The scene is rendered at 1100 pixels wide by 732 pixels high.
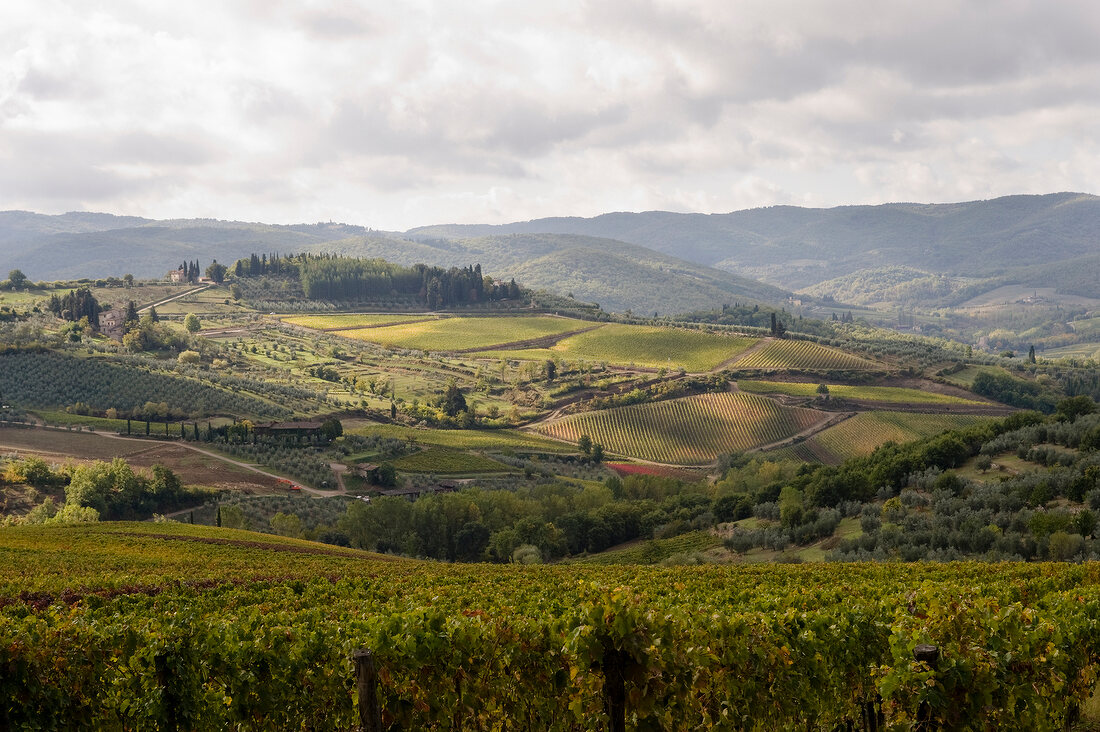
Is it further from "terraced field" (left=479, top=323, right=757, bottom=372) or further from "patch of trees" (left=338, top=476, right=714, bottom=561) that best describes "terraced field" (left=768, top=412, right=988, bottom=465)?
"patch of trees" (left=338, top=476, right=714, bottom=561)

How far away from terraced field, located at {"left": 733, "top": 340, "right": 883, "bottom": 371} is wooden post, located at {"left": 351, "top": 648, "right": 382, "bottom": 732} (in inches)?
6649

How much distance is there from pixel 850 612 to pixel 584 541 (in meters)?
65.2

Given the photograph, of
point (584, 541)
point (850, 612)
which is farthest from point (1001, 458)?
point (850, 612)

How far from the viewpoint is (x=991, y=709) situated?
10.2 metres

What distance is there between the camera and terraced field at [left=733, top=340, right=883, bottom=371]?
174m

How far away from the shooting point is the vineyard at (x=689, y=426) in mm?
136125

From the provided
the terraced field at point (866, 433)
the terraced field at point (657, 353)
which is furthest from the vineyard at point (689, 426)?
the terraced field at point (657, 353)

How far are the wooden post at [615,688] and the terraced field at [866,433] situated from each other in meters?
115

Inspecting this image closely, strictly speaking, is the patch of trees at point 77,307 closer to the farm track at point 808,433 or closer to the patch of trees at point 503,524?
the patch of trees at point 503,524

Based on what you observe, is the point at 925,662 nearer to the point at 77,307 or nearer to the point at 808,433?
the point at 808,433

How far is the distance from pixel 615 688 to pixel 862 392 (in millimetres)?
157473

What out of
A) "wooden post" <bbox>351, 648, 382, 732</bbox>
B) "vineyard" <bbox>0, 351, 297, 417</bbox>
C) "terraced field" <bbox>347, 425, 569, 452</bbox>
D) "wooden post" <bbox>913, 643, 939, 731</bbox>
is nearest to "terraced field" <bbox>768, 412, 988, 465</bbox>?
"terraced field" <bbox>347, 425, 569, 452</bbox>

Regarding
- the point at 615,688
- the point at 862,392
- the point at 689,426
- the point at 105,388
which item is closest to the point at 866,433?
the point at 862,392

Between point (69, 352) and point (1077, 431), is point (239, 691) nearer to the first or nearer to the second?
point (1077, 431)
